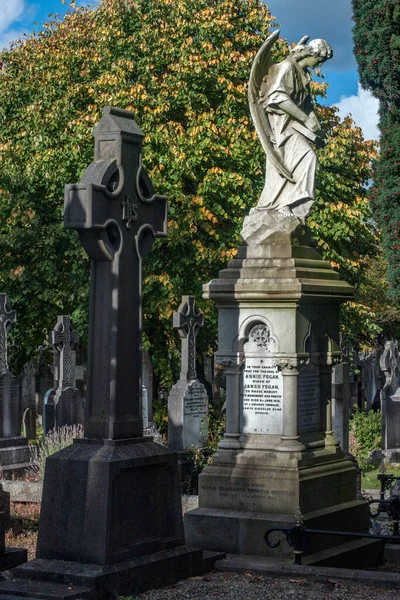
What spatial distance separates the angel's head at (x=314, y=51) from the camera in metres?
12.2

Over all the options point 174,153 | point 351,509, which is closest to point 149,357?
point 174,153

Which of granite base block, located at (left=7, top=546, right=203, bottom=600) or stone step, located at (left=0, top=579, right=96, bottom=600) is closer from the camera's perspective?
stone step, located at (left=0, top=579, right=96, bottom=600)

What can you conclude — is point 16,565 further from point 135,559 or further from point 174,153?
point 174,153

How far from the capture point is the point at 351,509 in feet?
37.5

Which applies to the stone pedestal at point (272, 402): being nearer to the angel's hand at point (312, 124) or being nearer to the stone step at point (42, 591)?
the angel's hand at point (312, 124)

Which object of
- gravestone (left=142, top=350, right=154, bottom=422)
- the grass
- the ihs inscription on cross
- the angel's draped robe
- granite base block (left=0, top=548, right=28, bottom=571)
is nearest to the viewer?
the ihs inscription on cross

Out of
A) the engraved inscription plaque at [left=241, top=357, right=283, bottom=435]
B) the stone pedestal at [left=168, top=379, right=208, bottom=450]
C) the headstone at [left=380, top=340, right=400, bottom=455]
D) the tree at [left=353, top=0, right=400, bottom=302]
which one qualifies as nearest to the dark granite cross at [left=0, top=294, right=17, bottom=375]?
the stone pedestal at [left=168, top=379, right=208, bottom=450]

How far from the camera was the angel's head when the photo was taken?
480 inches

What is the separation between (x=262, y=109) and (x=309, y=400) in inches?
127

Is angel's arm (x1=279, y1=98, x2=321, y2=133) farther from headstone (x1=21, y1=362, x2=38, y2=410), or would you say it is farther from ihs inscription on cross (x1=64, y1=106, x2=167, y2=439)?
headstone (x1=21, y1=362, x2=38, y2=410)

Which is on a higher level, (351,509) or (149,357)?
(149,357)

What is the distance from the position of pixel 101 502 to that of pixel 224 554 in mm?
1873

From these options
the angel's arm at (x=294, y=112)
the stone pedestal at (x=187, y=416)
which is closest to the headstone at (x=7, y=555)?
the angel's arm at (x=294, y=112)

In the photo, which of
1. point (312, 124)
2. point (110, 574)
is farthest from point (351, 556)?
point (312, 124)
